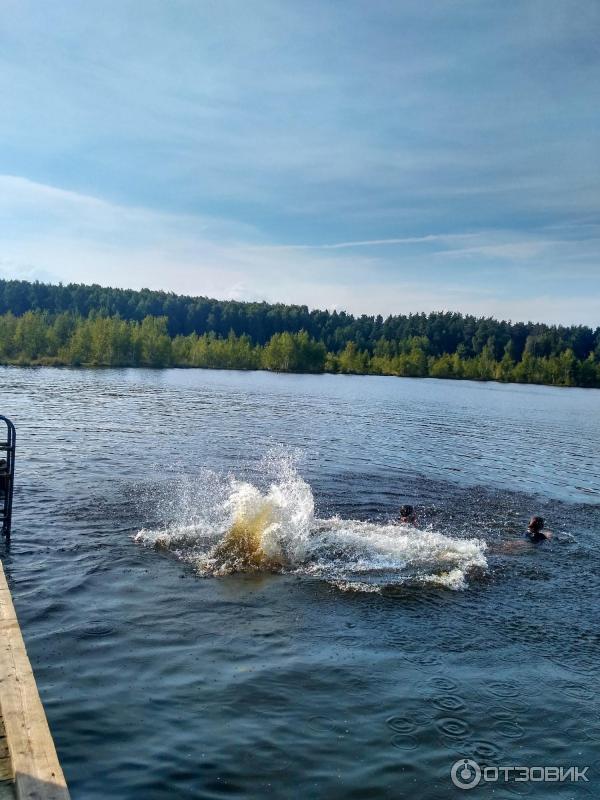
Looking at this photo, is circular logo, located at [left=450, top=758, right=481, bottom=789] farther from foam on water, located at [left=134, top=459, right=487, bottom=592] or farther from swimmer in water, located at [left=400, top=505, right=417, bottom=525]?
swimmer in water, located at [left=400, top=505, right=417, bottom=525]

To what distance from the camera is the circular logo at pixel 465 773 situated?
966cm

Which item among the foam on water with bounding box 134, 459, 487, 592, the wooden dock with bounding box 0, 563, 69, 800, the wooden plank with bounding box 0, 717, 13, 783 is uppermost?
the wooden dock with bounding box 0, 563, 69, 800

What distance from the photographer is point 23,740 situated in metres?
7.58

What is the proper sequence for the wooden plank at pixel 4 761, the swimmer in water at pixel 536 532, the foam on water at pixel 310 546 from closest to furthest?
the wooden plank at pixel 4 761 < the foam on water at pixel 310 546 < the swimmer in water at pixel 536 532

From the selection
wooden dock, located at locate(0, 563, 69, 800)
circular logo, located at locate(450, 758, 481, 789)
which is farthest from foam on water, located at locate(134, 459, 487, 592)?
wooden dock, located at locate(0, 563, 69, 800)

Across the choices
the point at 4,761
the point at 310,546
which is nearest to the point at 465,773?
the point at 4,761

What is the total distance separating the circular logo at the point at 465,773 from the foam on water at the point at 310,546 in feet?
21.9

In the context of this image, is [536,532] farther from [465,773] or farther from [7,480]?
[7,480]

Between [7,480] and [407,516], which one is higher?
[7,480]

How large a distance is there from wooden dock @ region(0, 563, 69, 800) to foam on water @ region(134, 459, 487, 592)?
8279mm

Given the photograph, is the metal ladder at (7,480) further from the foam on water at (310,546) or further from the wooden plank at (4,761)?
the wooden plank at (4,761)

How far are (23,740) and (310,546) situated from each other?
1276cm

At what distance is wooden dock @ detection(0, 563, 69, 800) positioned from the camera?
22.5ft

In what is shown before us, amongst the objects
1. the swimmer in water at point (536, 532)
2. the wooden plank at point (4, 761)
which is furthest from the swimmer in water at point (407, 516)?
the wooden plank at point (4, 761)
